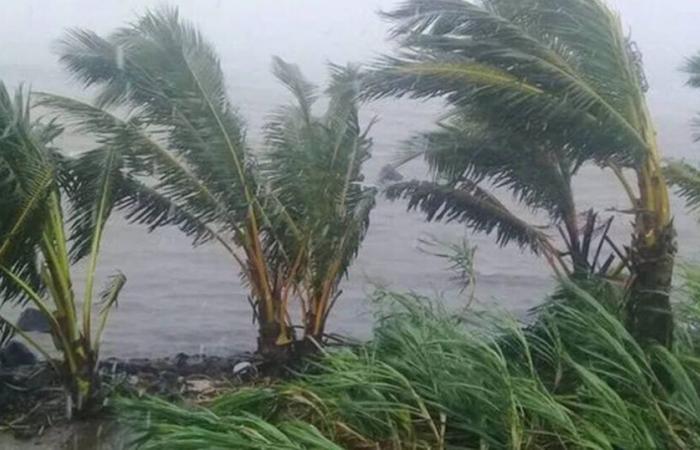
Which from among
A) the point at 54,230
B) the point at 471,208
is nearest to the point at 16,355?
the point at 54,230

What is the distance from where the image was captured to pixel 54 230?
21.7 ft

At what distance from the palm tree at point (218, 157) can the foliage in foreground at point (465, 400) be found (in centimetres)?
176

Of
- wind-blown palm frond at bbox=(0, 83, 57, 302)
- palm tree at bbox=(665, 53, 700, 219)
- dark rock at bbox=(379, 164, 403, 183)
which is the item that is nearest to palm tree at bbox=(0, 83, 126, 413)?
wind-blown palm frond at bbox=(0, 83, 57, 302)

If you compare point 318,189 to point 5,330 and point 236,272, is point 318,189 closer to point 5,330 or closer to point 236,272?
point 5,330

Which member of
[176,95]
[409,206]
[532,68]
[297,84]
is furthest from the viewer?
[409,206]

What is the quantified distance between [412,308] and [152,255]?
16.1 feet

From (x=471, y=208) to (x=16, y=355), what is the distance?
3454mm

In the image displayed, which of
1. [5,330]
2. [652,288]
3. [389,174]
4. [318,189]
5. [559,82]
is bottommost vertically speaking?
[5,330]

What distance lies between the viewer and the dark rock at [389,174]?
834 cm

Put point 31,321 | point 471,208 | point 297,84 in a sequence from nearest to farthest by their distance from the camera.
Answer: point 31,321, point 297,84, point 471,208

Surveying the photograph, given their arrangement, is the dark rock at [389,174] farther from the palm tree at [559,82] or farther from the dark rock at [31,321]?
the dark rock at [31,321]

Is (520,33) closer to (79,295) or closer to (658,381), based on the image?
(658,381)

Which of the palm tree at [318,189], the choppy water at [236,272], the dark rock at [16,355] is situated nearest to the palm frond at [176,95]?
the palm tree at [318,189]

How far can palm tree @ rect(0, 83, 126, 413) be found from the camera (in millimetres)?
6137
